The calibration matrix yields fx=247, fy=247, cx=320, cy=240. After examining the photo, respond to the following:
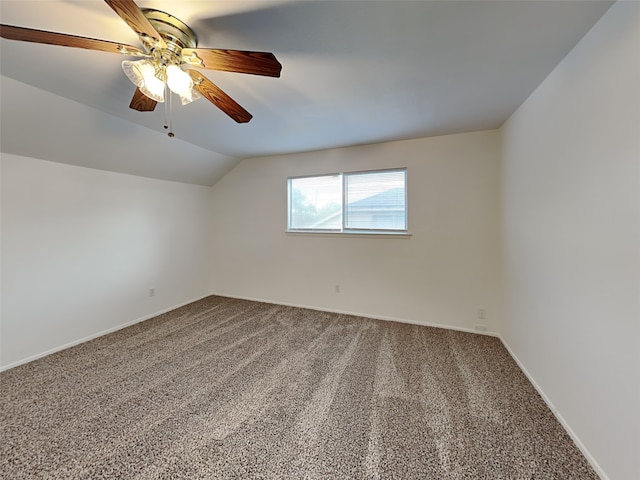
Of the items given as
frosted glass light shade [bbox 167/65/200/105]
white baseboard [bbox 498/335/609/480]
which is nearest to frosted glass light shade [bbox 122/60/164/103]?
frosted glass light shade [bbox 167/65/200/105]

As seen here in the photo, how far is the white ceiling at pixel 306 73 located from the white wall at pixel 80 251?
30 cm

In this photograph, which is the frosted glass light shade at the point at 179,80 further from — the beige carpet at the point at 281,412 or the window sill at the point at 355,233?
the window sill at the point at 355,233

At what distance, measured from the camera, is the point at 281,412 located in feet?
5.59

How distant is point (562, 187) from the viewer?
158 centimetres

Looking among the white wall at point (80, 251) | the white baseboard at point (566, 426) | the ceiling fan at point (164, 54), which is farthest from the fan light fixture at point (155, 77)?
the white baseboard at point (566, 426)

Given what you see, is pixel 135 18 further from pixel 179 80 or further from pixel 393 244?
pixel 393 244

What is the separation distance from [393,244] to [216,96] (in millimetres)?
2500

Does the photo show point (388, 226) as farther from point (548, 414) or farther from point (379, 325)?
point (548, 414)

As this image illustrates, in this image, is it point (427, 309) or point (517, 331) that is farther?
point (427, 309)

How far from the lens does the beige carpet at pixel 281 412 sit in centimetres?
132

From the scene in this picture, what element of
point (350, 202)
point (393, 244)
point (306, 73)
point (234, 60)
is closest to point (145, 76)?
point (234, 60)

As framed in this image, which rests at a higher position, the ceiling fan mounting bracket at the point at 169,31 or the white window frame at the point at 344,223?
the ceiling fan mounting bracket at the point at 169,31

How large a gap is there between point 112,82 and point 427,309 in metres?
3.72

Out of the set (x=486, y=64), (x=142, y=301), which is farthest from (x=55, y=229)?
(x=486, y=64)
